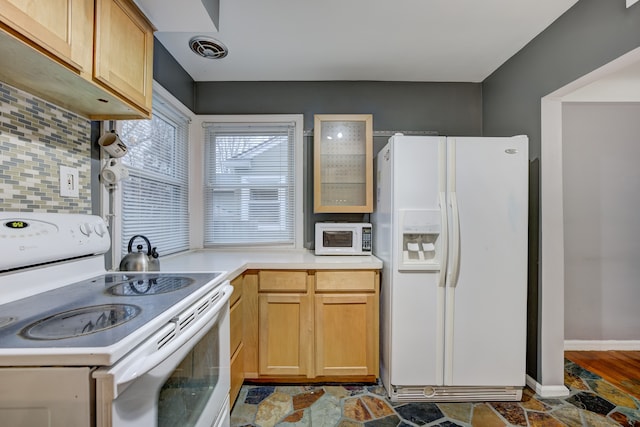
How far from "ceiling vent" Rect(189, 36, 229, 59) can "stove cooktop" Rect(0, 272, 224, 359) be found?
1626mm

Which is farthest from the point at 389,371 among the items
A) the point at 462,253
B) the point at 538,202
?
the point at 538,202

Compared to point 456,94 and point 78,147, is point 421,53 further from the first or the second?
point 78,147

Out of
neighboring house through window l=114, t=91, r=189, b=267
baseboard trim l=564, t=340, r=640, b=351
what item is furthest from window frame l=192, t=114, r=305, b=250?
baseboard trim l=564, t=340, r=640, b=351

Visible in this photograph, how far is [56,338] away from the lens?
681 millimetres

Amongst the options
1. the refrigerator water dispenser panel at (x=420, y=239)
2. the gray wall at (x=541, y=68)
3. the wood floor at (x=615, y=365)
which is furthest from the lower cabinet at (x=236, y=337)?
the wood floor at (x=615, y=365)

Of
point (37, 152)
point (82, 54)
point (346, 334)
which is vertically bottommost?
point (346, 334)

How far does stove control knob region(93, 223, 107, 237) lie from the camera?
1320mm

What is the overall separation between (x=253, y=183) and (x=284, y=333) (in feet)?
4.36

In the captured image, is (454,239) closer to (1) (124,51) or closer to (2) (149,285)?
(2) (149,285)

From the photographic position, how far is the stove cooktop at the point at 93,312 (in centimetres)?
67

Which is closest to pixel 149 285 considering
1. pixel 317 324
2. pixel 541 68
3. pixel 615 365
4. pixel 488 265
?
pixel 317 324

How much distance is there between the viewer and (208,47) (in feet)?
6.73

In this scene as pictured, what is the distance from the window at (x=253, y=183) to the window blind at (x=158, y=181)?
0.80 feet

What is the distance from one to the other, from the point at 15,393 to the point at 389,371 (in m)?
1.81
